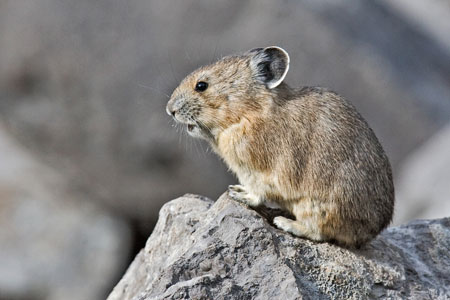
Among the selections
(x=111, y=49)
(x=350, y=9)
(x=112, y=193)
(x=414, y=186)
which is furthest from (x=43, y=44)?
(x=414, y=186)

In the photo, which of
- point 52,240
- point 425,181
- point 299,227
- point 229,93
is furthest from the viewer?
point 425,181

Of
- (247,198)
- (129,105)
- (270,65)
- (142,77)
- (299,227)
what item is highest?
(142,77)

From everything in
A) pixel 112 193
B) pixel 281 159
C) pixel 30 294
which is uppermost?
pixel 112 193

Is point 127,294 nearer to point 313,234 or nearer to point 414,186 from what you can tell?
point 313,234

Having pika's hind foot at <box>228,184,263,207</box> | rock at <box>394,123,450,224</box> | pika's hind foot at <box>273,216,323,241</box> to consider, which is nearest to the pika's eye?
pika's hind foot at <box>228,184,263,207</box>

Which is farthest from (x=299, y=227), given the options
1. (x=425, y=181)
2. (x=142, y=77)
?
(x=142, y=77)

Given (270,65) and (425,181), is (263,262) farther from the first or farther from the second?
(425,181)
